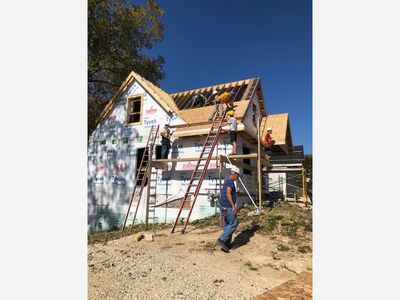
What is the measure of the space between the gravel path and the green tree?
30.5 ft

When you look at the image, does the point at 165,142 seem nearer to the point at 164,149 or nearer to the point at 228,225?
the point at 164,149

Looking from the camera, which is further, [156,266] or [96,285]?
[156,266]

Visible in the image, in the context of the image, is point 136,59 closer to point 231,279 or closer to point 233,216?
point 233,216

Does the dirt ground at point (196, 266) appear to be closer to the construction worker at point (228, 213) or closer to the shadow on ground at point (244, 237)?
the shadow on ground at point (244, 237)

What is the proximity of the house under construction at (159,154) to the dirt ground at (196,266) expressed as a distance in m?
2.81

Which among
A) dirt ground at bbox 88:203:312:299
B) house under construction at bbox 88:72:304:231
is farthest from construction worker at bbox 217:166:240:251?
house under construction at bbox 88:72:304:231

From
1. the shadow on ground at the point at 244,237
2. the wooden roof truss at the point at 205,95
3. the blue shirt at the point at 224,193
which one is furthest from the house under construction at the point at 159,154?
the blue shirt at the point at 224,193

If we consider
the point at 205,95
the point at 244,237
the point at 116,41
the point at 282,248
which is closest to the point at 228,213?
the point at 244,237

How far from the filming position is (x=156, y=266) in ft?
15.5

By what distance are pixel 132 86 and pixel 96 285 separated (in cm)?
987

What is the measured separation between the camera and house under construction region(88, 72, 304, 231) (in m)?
9.45

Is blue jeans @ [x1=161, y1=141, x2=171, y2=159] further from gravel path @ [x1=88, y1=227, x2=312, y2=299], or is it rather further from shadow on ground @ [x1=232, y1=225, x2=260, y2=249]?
shadow on ground @ [x1=232, y1=225, x2=260, y2=249]

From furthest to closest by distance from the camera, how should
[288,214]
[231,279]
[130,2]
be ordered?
[130,2] < [288,214] < [231,279]

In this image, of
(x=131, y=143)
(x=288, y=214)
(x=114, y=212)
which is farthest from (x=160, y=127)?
(x=288, y=214)
